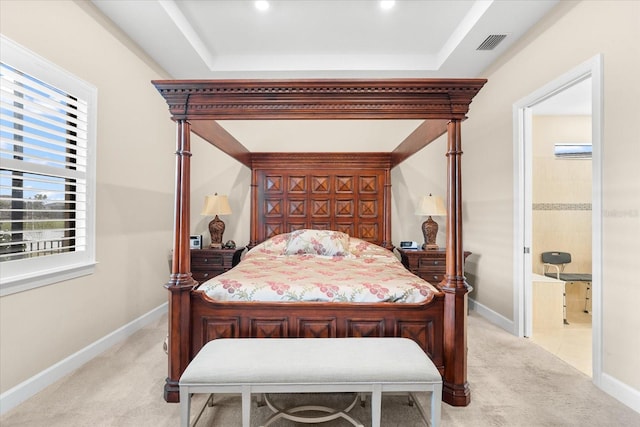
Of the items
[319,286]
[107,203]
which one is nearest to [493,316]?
[319,286]

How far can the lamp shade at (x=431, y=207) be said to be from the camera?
12.8 feet

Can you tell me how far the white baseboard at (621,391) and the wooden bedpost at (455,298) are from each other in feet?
3.33

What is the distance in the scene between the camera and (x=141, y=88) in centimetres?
344

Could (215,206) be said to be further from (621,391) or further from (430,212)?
(621,391)

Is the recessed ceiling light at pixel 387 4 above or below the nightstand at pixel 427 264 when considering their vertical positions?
above

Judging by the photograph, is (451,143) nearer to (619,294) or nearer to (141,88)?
(619,294)

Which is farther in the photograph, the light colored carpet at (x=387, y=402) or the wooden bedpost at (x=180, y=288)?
the wooden bedpost at (x=180, y=288)

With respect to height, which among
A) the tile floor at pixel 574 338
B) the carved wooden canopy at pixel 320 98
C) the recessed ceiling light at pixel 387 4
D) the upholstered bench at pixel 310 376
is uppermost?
the recessed ceiling light at pixel 387 4

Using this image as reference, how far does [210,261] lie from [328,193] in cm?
173

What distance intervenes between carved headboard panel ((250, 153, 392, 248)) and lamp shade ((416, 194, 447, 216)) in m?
0.49

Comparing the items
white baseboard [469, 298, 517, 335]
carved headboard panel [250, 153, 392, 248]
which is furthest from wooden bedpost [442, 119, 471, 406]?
carved headboard panel [250, 153, 392, 248]

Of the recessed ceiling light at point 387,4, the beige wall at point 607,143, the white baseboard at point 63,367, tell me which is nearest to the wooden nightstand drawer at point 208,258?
the white baseboard at point 63,367

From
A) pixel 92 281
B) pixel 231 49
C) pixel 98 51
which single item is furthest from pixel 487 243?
pixel 98 51

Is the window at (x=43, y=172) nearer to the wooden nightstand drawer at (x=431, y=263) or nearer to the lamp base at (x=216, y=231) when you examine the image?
the lamp base at (x=216, y=231)
